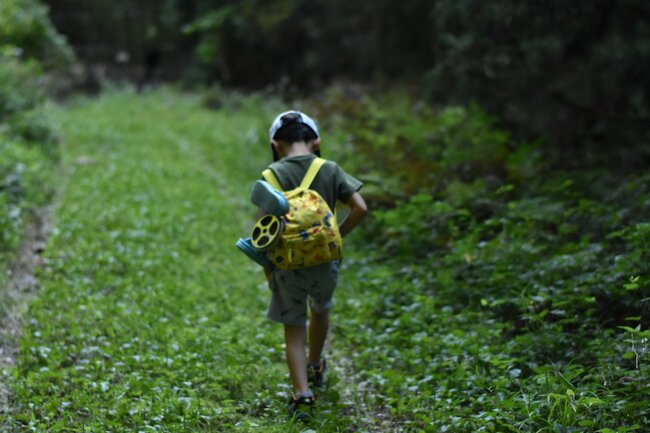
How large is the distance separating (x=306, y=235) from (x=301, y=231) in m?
0.04

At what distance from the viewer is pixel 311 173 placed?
496 cm

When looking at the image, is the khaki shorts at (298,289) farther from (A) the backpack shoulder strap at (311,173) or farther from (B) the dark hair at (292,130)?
(B) the dark hair at (292,130)

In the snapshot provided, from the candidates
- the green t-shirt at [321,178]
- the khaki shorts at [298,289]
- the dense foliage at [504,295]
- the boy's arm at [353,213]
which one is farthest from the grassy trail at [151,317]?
the green t-shirt at [321,178]

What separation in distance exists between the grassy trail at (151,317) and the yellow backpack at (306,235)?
111cm

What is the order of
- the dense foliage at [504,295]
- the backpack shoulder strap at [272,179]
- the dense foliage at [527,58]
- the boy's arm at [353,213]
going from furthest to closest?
the dense foliage at [527,58], the boy's arm at [353,213], the backpack shoulder strap at [272,179], the dense foliage at [504,295]

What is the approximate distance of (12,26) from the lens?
A: 17344 millimetres

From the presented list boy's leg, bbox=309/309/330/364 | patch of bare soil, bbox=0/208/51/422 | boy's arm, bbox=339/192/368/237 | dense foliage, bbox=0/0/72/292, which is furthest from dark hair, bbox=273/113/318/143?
dense foliage, bbox=0/0/72/292

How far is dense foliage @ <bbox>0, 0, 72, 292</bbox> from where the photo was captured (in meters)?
9.09

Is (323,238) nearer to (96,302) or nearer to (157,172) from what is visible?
(96,302)

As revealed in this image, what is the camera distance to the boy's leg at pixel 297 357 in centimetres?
496

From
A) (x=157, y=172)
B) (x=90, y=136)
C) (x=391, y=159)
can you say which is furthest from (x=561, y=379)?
(x=90, y=136)

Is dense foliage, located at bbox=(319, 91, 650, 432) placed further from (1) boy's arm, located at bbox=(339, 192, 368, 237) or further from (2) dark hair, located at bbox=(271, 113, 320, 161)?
(2) dark hair, located at bbox=(271, 113, 320, 161)

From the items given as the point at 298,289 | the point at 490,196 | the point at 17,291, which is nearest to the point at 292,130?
the point at 298,289

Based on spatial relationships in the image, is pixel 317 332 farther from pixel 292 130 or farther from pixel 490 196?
pixel 490 196
